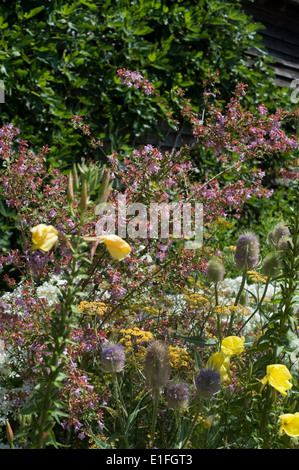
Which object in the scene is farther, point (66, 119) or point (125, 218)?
point (66, 119)

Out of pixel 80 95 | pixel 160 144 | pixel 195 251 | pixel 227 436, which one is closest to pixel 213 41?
pixel 160 144

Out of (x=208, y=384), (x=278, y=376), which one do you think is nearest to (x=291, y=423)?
(x=278, y=376)

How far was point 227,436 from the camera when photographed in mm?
1933

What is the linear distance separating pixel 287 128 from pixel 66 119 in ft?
10.5

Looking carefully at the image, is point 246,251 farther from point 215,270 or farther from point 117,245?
point 117,245

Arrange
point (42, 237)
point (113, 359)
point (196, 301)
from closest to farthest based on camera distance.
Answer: point (42, 237), point (113, 359), point (196, 301)

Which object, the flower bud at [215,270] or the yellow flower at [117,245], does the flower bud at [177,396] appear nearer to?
the flower bud at [215,270]

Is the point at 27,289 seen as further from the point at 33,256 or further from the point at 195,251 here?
the point at 195,251

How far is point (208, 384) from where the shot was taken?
5.21 ft

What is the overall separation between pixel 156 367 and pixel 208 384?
0.17m

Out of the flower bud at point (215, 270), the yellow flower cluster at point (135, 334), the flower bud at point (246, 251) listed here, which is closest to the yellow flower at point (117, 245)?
the yellow flower cluster at point (135, 334)

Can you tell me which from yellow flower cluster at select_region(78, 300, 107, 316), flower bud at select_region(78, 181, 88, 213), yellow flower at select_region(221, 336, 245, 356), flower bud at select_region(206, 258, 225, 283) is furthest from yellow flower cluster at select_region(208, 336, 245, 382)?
flower bud at select_region(78, 181, 88, 213)

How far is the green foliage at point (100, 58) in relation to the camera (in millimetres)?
3736

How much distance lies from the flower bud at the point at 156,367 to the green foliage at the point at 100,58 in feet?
7.77
